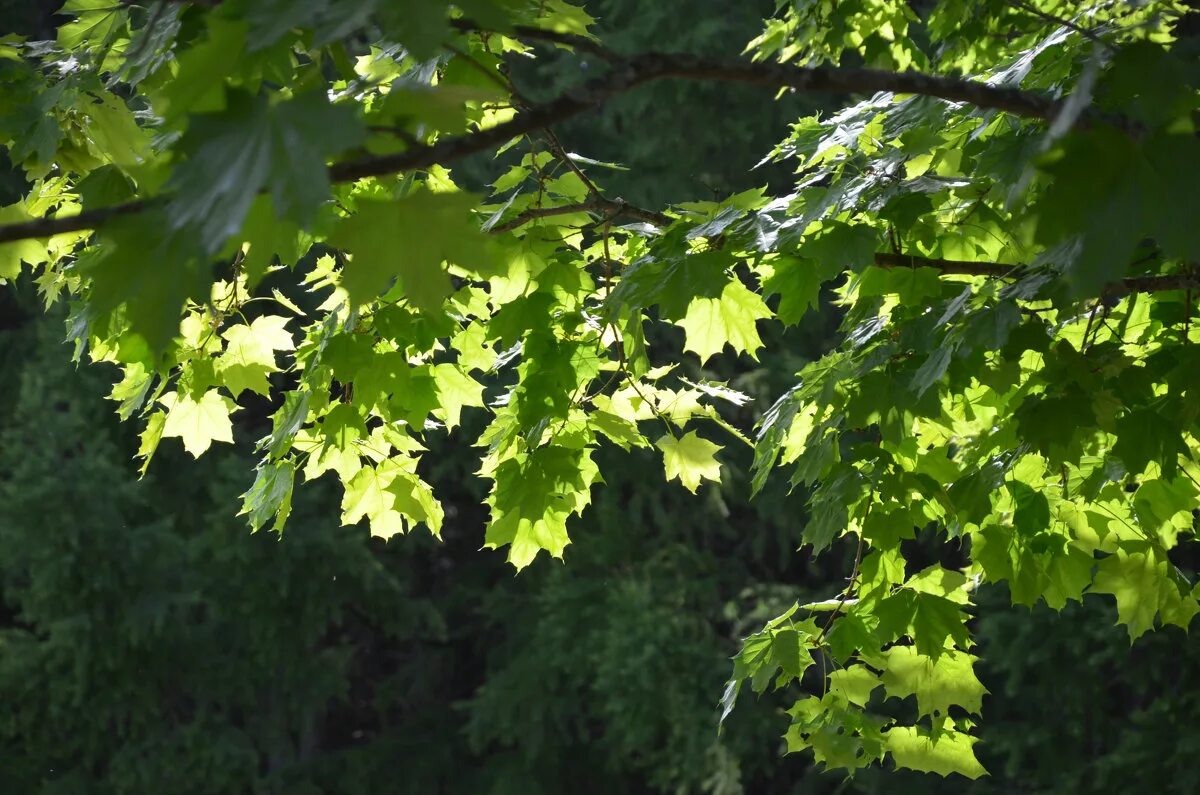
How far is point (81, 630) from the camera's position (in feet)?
21.4

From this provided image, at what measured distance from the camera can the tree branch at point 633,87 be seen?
801 millimetres

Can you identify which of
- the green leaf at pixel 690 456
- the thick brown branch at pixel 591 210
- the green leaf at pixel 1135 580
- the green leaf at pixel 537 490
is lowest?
the green leaf at pixel 1135 580

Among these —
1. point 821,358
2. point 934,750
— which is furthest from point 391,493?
point 934,750

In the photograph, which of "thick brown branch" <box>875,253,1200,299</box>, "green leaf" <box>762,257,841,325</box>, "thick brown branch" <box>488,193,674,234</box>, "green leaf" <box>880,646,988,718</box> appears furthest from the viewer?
"green leaf" <box>880,646,988,718</box>

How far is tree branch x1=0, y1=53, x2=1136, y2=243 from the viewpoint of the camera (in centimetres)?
80

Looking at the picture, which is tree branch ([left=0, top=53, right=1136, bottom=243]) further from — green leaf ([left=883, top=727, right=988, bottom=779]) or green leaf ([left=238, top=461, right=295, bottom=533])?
green leaf ([left=883, top=727, right=988, bottom=779])

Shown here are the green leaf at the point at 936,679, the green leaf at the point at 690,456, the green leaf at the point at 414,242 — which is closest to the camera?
the green leaf at the point at 414,242

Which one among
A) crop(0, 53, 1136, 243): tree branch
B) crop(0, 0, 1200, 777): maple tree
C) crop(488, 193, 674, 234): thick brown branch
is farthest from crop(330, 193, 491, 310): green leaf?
crop(488, 193, 674, 234): thick brown branch

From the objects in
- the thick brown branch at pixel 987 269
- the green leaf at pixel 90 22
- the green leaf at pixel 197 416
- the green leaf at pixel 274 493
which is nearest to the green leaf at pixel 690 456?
the thick brown branch at pixel 987 269

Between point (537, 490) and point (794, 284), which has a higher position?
point (794, 284)

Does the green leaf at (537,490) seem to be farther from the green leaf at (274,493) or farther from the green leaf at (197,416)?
the green leaf at (197,416)

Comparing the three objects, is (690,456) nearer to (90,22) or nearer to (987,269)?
(987,269)

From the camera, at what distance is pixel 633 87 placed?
882 mm

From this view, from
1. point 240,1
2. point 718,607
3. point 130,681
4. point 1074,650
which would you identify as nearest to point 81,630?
point 130,681
